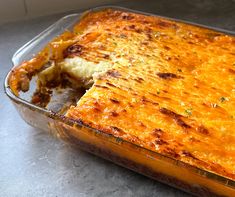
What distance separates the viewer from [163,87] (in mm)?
1265

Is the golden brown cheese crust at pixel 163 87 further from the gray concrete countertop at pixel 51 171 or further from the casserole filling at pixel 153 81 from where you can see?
the gray concrete countertop at pixel 51 171

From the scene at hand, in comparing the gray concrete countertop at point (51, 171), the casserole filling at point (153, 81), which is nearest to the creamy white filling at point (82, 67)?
the casserole filling at point (153, 81)

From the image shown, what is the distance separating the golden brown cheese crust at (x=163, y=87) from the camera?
1081 mm

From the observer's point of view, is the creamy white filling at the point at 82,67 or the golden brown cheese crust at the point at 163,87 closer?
the golden brown cheese crust at the point at 163,87

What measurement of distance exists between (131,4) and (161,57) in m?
0.76

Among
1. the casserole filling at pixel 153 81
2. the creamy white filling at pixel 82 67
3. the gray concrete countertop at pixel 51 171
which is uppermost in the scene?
the casserole filling at pixel 153 81

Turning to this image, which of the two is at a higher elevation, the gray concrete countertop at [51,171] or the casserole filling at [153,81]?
the casserole filling at [153,81]

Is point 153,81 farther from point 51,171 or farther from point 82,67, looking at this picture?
point 51,171

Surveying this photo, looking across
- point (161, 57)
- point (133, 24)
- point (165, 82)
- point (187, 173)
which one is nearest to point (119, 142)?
point (187, 173)

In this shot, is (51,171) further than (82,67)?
No

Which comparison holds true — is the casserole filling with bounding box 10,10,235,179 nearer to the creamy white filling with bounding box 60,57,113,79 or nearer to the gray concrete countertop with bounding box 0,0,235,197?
the creamy white filling with bounding box 60,57,113,79

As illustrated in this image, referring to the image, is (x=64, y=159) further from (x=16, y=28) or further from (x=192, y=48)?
(x=16, y=28)

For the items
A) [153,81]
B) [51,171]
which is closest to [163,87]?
[153,81]

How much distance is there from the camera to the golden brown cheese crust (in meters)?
1.08
